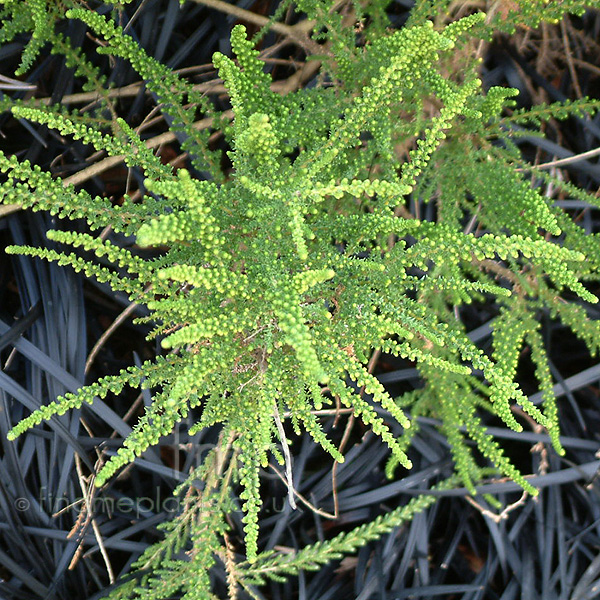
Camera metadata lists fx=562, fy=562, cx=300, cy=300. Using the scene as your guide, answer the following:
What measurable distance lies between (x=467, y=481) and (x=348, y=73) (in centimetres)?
80

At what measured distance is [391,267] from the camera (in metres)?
0.76

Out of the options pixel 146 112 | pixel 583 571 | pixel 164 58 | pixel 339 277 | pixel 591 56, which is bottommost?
pixel 583 571

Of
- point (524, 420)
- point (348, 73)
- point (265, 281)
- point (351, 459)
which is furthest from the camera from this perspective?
point (524, 420)

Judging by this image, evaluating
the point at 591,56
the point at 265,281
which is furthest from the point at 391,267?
the point at 591,56

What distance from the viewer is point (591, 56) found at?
4.51 feet

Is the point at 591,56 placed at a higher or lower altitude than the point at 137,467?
higher

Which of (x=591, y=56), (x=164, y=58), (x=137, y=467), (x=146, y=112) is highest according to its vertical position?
(x=591, y=56)

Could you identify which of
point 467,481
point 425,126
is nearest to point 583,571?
point 467,481

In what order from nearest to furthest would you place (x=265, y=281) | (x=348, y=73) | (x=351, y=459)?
(x=265, y=281), (x=348, y=73), (x=351, y=459)

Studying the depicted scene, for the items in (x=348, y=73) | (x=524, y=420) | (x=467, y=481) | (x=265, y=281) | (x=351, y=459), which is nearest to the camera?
(x=265, y=281)

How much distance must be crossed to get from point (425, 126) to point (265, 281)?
460mm

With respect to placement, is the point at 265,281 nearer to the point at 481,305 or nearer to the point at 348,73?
the point at 348,73

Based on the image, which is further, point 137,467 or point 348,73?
point 137,467

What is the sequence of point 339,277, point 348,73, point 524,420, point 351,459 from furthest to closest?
point 524,420
point 351,459
point 348,73
point 339,277
